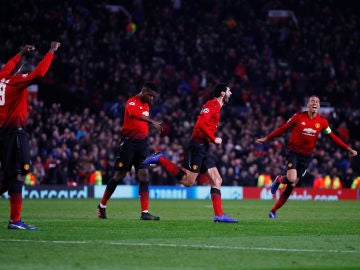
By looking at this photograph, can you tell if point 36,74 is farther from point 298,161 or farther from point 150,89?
point 298,161

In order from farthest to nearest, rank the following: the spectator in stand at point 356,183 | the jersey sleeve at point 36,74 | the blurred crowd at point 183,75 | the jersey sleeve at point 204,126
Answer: the spectator in stand at point 356,183 → the blurred crowd at point 183,75 → the jersey sleeve at point 204,126 → the jersey sleeve at point 36,74

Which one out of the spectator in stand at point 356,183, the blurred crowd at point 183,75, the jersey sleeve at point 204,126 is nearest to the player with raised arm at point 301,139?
the jersey sleeve at point 204,126

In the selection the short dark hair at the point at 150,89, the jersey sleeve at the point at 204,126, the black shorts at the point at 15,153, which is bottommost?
the black shorts at the point at 15,153

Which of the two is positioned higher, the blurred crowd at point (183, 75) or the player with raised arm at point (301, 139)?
the blurred crowd at point (183, 75)

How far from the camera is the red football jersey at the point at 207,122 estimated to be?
1733cm

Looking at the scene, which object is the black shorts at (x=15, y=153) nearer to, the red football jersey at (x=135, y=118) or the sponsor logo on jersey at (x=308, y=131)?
the red football jersey at (x=135, y=118)

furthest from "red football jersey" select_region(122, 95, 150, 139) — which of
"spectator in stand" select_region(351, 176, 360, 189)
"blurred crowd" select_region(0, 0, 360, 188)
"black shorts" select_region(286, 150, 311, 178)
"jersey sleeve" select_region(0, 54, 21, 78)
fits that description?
"spectator in stand" select_region(351, 176, 360, 189)

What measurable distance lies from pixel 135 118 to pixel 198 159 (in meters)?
1.60

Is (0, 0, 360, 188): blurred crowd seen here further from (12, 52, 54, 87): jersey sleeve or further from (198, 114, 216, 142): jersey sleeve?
→ (12, 52, 54, 87): jersey sleeve

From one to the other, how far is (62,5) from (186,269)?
3189 cm

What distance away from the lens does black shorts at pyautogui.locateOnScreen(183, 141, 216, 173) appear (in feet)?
57.3

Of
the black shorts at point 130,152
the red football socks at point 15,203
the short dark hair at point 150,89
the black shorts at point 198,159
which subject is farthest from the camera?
the black shorts at point 130,152

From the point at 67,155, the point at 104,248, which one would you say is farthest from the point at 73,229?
the point at 67,155

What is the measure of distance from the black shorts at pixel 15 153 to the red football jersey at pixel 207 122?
4.06 metres
